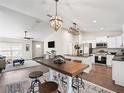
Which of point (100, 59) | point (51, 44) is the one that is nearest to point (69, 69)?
point (100, 59)

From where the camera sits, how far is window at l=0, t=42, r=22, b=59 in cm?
874

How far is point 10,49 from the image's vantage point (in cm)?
927

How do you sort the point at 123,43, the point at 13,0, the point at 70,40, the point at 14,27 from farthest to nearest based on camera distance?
the point at 70,40
the point at 14,27
the point at 123,43
the point at 13,0

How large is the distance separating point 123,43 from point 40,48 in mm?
9513

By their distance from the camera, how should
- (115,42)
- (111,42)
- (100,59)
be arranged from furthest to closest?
(100,59), (111,42), (115,42)

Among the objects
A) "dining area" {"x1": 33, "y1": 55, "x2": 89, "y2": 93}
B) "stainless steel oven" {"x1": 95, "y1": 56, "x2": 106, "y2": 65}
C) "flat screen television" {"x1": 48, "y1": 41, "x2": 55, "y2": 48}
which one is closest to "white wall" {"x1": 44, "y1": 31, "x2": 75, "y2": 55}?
"flat screen television" {"x1": 48, "y1": 41, "x2": 55, "y2": 48}

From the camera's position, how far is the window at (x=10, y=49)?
874 cm

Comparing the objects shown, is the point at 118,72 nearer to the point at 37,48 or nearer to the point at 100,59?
the point at 100,59

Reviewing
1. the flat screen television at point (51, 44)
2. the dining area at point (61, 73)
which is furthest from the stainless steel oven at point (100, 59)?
the dining area at point (61, 73)

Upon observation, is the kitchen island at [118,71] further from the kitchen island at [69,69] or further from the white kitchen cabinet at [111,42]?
the white kitchen cabinet at [111,42]

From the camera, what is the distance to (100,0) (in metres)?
2.68

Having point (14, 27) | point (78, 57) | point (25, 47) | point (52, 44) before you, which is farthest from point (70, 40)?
point (25, 47)

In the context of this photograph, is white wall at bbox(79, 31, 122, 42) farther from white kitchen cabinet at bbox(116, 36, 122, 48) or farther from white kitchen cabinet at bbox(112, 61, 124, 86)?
white kitchen cabinet at bbox(112, 61, 124, 86)

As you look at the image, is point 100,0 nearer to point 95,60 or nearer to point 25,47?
point 95,60
